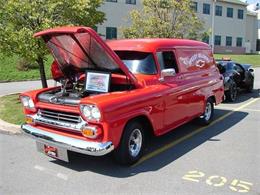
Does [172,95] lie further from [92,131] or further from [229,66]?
[229,66]

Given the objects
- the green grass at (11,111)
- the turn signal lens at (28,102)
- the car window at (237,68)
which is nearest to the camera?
the turn signal lens at (28,102)

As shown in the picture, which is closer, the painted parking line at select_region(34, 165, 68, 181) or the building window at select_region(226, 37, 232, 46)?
the painted parking line at select_region(34, 165, 68, 181)

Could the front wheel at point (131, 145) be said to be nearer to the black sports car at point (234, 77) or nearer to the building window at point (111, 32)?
the black sports car at point (234, 77)

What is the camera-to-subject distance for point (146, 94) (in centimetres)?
587

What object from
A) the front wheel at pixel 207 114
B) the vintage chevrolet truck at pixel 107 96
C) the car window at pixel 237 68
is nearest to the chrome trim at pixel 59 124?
the vintage chevrolet truck at pixel 107 96

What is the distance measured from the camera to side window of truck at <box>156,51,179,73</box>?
6627mm

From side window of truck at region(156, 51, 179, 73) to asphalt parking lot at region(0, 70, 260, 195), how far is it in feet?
4.84

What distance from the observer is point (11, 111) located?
9508mm

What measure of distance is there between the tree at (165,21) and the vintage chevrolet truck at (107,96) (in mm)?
8778

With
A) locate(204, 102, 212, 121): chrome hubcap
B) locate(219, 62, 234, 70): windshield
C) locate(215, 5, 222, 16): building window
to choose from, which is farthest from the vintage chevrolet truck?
locate(215, 5, 222, 16): building window

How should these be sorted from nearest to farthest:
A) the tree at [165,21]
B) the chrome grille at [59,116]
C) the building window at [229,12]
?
Result: the chrome grille at [59,116], the tree at [165,21], the building window at [229,12]

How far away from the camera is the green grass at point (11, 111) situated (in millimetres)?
8633

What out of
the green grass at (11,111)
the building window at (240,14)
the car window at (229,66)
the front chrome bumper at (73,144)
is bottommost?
the green grass at (11,111)

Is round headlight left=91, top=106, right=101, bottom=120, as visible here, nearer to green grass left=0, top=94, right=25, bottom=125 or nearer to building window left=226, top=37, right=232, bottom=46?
green grass left=0, top=94, right=25, bottom=125
